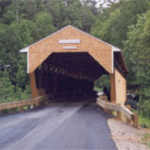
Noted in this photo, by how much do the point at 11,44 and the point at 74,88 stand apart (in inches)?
293

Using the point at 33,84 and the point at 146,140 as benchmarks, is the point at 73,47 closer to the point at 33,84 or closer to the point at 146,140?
the point at 33,84

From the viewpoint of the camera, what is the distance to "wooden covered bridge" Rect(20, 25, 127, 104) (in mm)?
15641

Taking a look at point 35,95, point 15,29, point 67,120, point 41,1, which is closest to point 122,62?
point 35,95

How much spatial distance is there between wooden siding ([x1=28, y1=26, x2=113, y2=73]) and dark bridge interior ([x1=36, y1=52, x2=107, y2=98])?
1738mm

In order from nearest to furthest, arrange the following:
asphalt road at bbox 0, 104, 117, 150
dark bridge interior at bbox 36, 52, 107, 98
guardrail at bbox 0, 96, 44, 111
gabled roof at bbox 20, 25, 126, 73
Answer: asphalt road at bbox 0, 104, 117, 150
guardrail at bbox 0, 96, 44, 111
gabled roof at bbox 20, 25, 126, 73
dark bridge interior at bbox 36, 52, 107, 98

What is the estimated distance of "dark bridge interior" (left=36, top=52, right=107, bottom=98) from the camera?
1977cm

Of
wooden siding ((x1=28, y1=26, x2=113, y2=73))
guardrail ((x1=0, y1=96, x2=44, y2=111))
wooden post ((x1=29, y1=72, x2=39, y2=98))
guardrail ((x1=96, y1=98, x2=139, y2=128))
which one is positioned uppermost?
wooden siding ((x1=28, y1=26, x2=113, y2=73))

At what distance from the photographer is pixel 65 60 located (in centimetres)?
2256

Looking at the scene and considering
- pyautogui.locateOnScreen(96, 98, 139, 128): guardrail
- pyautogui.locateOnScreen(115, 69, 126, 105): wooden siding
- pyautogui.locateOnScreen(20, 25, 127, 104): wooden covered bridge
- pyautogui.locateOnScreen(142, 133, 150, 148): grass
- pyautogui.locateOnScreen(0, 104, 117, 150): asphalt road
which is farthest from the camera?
pyautogui.locateOnScreen(115, 69, 126, 105): wooden siding

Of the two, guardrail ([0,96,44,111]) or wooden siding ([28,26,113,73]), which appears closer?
guardrail ([0,96,44,111])

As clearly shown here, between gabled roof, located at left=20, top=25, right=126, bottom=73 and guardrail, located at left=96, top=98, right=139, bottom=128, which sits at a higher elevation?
gabled roof, located at left=20, top=25, right=126, bottom=73

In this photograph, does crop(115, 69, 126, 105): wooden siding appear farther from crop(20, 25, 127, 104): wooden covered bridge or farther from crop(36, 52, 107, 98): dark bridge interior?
crop(36, 52, 107, 98): dark bridge interior

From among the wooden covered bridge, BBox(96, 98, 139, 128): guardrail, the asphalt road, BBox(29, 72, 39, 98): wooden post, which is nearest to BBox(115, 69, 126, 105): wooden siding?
the wooden covered bridge

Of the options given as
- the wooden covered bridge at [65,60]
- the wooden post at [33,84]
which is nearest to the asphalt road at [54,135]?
the wooden covered bridge at [65,60]
